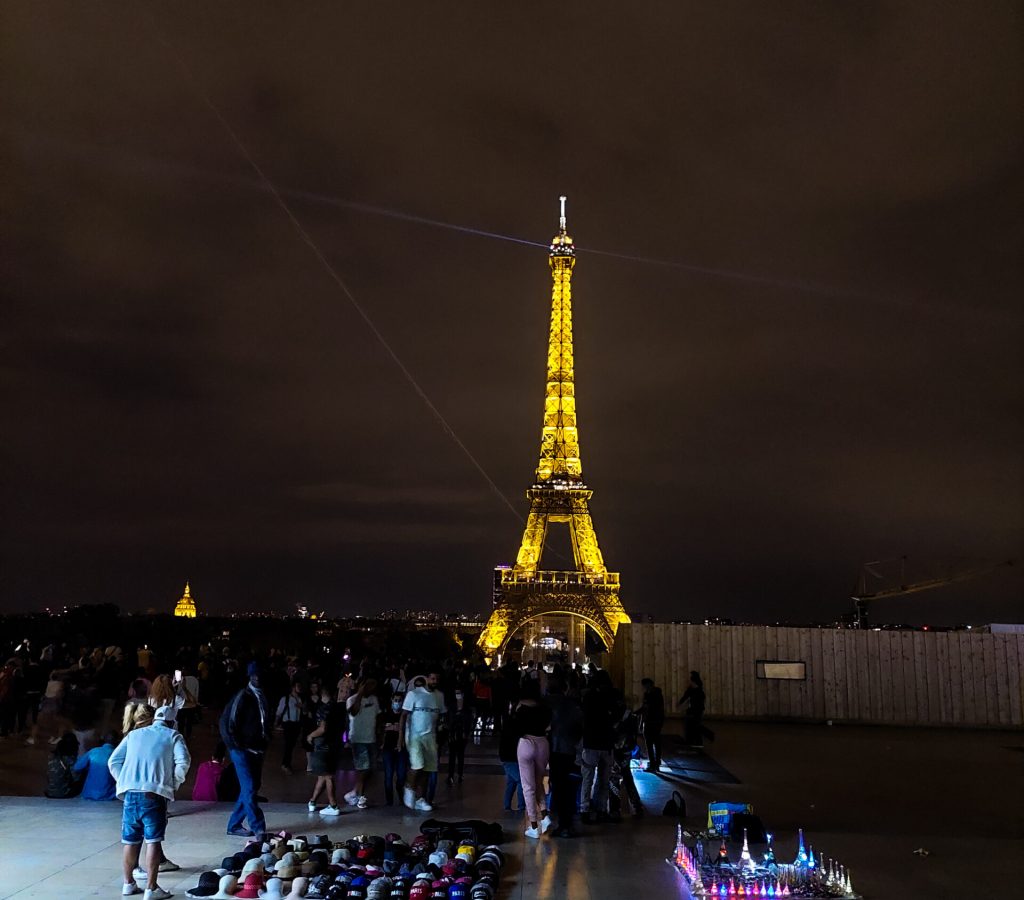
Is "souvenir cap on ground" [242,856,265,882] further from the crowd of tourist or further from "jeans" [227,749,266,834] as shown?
"jeans" [227,749,266,834]

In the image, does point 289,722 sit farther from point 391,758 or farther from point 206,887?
point 206,887

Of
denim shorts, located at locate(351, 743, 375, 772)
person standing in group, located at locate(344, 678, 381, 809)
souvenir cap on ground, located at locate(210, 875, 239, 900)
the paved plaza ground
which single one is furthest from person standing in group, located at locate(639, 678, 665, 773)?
souvenir cap on ground, located at locate(210, 875, 239, 900)

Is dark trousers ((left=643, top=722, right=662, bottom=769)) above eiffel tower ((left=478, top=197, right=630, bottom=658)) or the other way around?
the other way around

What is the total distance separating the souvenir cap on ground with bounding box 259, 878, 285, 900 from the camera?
6.16m

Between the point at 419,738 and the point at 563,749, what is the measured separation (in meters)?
1.57

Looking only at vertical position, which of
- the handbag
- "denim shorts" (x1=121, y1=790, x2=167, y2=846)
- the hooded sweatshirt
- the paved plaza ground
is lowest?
the paved plaza ground

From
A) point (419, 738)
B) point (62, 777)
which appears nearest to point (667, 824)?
point (419, 738)

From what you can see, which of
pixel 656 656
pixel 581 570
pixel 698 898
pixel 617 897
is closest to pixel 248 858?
pixel 617 897

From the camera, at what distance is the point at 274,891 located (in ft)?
20.2

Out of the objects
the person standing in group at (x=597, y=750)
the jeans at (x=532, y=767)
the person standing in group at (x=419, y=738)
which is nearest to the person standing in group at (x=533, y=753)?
the jeans at (x=532, y=767)

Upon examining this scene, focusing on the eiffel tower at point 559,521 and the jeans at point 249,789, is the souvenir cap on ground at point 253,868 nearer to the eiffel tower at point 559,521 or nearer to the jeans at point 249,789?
the jeans at point 249,789

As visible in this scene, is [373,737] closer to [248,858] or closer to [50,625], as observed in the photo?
[248,858]

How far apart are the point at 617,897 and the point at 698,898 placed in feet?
1.87

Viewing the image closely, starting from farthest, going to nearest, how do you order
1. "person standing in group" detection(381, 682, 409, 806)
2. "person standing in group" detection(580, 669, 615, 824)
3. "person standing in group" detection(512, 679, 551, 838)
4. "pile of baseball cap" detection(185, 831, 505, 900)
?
"person standing in group" detection(381, 682, 409, 806)
"person standing in group" detection(580, 669, 615, 824)
"person standing in group" detection(512, 679, 551, 838)
"pile of baseball cap" detection(185, 831, 505, 900)
